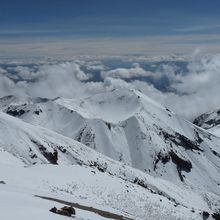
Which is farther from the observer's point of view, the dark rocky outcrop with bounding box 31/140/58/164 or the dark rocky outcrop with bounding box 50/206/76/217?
the dark rocky outcrop with bounding box 31/140/58/164

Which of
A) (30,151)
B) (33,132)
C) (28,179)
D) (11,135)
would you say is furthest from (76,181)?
(33,132)

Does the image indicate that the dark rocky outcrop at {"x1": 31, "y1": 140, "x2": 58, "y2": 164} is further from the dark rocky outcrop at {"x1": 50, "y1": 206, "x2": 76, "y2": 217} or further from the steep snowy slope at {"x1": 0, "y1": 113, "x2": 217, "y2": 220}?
the dark rocky outcrop at {"x1": 50, "y1": 206, "x2": 76, "y2": 217}

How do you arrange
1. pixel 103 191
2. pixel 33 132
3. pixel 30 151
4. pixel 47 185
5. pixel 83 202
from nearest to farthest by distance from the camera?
pixel 83 202 < pixel 47 185 < pixel 103 191 < pixel 30 151 < pixel 33 132

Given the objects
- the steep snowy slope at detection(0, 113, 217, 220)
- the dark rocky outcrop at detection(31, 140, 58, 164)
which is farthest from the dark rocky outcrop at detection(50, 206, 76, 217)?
the dark rocky outcrop at detection(31, 140, 58, 164)

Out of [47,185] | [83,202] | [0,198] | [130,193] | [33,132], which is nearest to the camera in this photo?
[0,198]

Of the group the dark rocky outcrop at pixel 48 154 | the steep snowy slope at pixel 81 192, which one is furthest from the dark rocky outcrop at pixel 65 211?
the dark rocky outcrop at pixel 48 154

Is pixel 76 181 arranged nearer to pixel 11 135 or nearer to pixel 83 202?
pixel 83 202

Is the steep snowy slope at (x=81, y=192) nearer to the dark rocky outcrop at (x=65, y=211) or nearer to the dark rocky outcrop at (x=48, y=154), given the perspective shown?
the dark rocky outcrop at (x=65, y=211)

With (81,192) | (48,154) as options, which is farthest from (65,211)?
(48,154)

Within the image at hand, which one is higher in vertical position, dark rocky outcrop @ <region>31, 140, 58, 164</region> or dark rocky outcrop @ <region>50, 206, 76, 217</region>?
dark rocky outcrop @ <region>50, 206, 76, 217</region>

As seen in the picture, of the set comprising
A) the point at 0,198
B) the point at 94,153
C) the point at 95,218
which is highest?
the point at 0,198

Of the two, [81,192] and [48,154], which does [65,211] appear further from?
[48,154]
